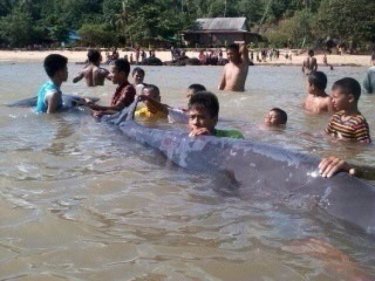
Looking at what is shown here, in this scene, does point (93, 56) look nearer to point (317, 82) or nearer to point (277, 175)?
point (317, 82)

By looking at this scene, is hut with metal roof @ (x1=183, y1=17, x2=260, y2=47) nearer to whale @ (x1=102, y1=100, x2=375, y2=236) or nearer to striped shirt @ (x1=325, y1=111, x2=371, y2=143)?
striped shirt @ (x1=325, y1=111, x2=371, y2=143)

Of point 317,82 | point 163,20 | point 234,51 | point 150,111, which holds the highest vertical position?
point 163,20

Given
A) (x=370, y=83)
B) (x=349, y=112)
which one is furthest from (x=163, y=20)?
(x=349, y=112)

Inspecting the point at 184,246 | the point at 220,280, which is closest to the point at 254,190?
the point at 184,246

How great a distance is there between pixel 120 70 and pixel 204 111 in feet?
10.1

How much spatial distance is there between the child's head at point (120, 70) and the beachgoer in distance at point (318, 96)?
251cm

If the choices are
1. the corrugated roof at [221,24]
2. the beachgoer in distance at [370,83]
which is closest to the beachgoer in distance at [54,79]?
the beachgoer in distance at [370,83]

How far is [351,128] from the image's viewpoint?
5.52 metres

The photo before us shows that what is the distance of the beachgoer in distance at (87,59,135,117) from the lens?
277 inches

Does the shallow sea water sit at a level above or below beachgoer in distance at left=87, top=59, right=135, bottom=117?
below

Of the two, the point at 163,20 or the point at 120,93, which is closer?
the point at 120,93

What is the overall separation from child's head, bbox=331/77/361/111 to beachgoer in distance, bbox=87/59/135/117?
2609 mm

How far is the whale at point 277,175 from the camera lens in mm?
3178

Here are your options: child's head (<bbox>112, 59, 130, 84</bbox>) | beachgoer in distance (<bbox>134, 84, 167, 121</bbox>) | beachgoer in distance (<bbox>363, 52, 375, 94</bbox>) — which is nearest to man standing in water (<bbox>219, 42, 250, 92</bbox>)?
beachgoer in distance (<bbox>363, 52, 375, 94</bbox>)
